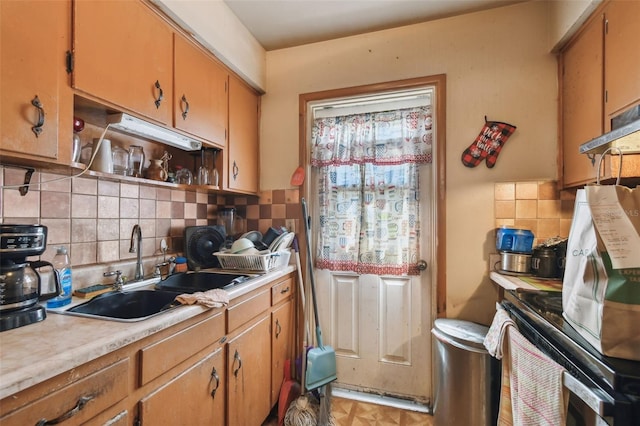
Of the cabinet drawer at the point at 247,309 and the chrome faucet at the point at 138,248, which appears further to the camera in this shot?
the chrome faucet at the point at 138,248

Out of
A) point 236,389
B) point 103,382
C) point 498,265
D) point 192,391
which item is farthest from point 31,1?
point 498,265

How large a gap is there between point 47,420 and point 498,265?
1.95m

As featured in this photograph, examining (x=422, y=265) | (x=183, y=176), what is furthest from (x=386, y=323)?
(x=183, y=176)

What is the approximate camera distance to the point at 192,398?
1.05 m

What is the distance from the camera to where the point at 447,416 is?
1442mm

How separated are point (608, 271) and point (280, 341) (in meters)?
1.61

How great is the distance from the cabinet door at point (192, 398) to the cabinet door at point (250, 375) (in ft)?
0.20

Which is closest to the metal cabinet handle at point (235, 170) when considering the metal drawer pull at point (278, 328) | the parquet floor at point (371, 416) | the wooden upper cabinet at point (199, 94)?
the wooden upper cabinet at point (199, 94)

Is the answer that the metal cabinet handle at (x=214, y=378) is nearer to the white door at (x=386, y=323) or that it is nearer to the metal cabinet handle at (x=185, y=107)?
the white door at (x=386, y=323)

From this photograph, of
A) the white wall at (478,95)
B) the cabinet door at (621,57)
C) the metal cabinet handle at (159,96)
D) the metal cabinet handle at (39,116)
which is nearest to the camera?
the metal cabinet handle at (39,116)

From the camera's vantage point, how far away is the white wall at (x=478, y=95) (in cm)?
163

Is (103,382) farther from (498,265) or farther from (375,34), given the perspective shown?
(375,34)

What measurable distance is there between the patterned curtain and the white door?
0.08 m

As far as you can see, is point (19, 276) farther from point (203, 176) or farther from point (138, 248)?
point (203, 176)
